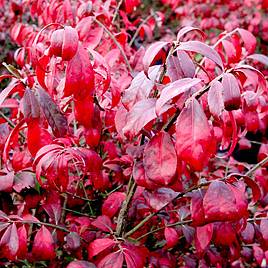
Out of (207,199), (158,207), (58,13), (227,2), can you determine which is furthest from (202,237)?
(227,2)

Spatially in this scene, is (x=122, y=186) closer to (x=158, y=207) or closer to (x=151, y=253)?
(x=151, y=253)

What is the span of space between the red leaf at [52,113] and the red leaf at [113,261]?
367 millimetres

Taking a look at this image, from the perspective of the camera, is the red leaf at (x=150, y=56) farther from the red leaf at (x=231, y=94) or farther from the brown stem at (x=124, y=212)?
the brown stem at (x=124, y=212)

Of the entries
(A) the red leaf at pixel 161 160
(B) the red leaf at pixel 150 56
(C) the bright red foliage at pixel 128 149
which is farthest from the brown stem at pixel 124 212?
(B) the red leaf at pixel 150 56

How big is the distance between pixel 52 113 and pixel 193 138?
43 cm

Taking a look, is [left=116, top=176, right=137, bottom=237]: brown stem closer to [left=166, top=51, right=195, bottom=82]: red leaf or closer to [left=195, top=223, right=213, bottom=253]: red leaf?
[left=195, top=223, right=213, bottom=253]: red leaf

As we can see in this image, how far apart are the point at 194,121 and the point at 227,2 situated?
3721mm

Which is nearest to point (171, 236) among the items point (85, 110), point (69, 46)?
point (85, 110)

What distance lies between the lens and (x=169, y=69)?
120cm

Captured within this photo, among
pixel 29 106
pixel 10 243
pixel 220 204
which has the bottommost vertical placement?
pixel 10 243

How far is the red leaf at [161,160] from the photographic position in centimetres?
112

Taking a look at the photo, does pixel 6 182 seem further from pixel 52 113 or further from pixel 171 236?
pixel 171 236

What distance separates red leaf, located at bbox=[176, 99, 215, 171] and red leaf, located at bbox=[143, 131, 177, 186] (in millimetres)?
85

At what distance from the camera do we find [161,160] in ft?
3.73
